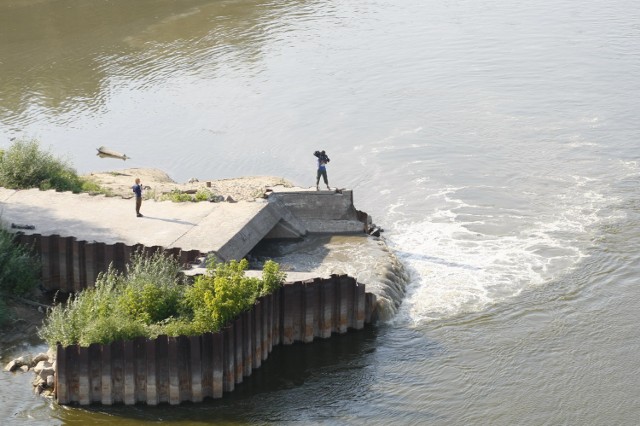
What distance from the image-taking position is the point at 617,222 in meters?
51.4

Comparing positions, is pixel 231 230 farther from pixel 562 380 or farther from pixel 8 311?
pixel 562 380

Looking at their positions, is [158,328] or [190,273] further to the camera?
[190,273]

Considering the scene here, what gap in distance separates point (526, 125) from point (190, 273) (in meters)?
31.6

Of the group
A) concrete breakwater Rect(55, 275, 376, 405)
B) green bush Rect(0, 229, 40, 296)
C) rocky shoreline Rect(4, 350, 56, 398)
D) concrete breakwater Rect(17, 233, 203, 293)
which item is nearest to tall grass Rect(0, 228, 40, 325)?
green bush Rect(0, 229, 40, 296)

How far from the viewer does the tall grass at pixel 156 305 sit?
3609cm

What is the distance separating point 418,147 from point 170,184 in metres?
15.7

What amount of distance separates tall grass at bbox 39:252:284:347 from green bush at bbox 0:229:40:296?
4.58 m

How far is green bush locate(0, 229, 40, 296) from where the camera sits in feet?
141

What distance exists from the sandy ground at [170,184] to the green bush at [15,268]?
706 cm

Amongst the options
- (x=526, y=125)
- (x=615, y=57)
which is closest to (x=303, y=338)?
(x=526, y=125)

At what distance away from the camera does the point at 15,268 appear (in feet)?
142

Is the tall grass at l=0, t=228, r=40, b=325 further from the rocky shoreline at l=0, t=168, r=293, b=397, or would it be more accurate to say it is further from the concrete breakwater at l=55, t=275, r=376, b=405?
the concrete breakwater at l=55, t=275, r=376, b=405

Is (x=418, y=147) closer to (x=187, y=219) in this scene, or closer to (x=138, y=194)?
(x=187, y=219)

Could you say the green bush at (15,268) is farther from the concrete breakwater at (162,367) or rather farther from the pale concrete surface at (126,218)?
the concrete breakwater at (162,367)
